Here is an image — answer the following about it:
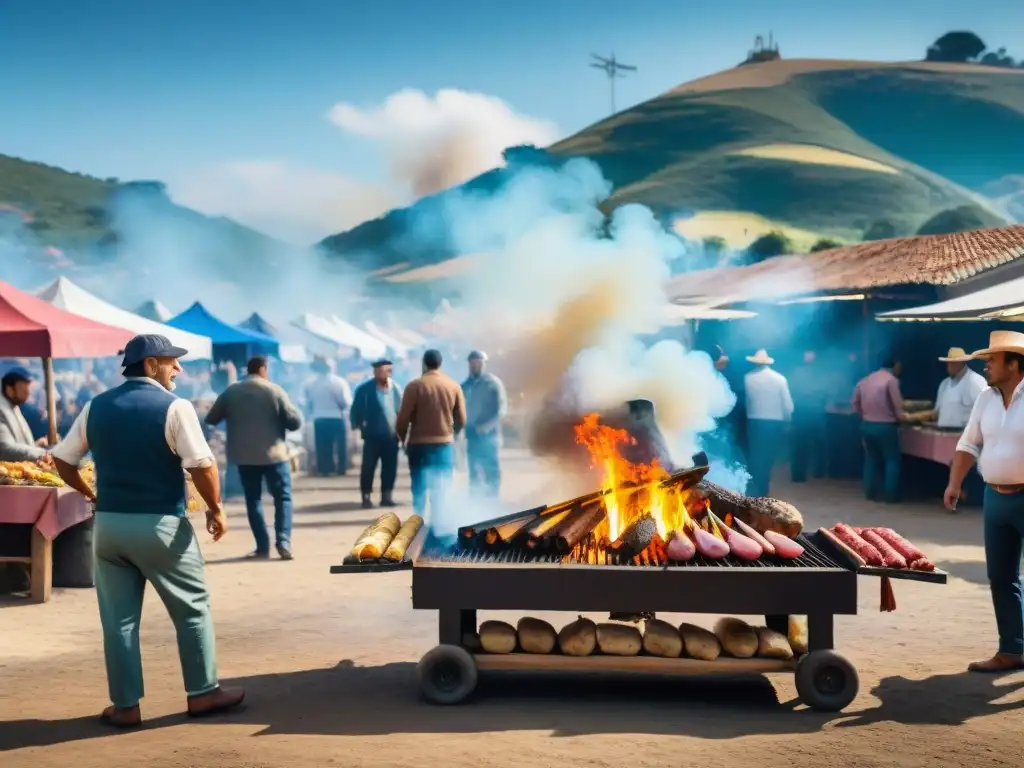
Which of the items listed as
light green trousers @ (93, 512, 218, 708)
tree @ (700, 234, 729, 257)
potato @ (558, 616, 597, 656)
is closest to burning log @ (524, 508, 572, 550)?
potato @ (558, 616, 597, 656)

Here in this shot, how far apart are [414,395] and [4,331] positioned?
394 centimetres

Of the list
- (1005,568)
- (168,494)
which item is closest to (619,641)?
(1005,568)

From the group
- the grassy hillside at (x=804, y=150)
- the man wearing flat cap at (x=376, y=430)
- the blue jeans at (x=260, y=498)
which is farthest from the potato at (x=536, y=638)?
the grassy hillside at (x=804, y=150)

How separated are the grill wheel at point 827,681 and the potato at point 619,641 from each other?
0.85 meters

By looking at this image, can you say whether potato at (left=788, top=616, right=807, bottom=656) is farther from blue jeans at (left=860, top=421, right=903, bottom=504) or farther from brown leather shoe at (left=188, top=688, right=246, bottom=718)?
blue jeans at (left=860, top=421, right=903, bottom=504)

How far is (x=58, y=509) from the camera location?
322 inches

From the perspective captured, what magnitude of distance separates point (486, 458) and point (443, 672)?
7.51m

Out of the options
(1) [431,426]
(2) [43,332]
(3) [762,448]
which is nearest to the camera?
(2) [43,332]

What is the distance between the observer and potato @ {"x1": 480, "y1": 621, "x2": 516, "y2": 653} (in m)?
5.59

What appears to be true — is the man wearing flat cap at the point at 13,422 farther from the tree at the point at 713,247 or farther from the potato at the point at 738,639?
the tree at the point at 713,247

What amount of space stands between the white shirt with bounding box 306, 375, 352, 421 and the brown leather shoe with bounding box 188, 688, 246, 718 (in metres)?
11.0

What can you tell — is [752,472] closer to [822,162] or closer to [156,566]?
[156,566]

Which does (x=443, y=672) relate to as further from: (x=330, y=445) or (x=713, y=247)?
(x=713, y=247)

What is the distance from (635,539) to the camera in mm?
5492
